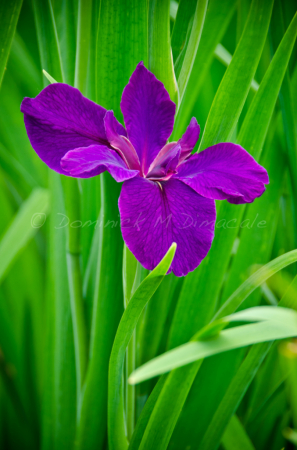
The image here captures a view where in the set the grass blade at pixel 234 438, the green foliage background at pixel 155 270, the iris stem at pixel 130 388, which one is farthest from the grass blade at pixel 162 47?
the grass blade at pixel 234 438

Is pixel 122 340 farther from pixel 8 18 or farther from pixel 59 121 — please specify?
pixel 8 18

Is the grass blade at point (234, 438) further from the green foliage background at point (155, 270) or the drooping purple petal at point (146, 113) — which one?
the drooping purple petal at point (146, 113)

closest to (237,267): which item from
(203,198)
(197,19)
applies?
(203,198)

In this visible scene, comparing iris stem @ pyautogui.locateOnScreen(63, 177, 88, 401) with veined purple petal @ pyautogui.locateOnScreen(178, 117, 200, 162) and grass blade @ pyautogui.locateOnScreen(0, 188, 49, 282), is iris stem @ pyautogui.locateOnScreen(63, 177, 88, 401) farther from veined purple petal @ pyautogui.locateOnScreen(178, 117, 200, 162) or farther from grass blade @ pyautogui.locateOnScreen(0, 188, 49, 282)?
veined purple petal @ pyautogui.locateOnScreen(178, 117, 200, 162)

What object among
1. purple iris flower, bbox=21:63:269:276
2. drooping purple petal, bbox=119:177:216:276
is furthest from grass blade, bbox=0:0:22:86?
drooping purple petal, bbox=119:177:216:276

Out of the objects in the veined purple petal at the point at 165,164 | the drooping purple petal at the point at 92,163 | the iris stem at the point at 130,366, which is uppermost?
the veined purple petal at the point at 165,164

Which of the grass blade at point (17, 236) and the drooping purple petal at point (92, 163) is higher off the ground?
the drooping purple petal at point (92, 163)

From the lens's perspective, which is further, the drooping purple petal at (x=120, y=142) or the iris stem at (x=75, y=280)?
the iris stem at (x=75, y=280)
